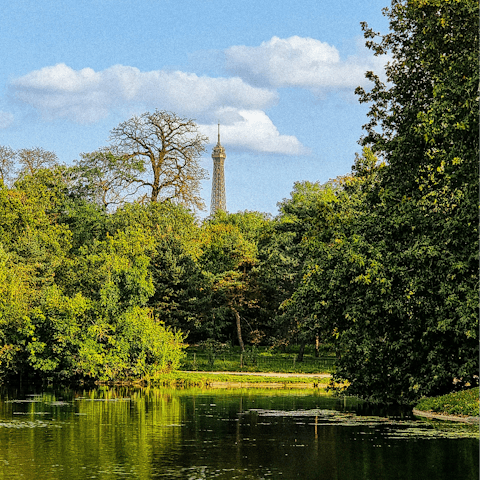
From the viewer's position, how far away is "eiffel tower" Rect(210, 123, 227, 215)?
109 meters

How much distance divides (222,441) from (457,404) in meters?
7.95

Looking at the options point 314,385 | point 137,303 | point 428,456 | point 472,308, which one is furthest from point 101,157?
point 428,456

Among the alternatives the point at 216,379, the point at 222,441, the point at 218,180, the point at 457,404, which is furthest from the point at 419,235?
the point at 218,180

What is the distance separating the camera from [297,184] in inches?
2496

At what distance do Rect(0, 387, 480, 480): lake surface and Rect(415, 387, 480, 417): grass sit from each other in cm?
81

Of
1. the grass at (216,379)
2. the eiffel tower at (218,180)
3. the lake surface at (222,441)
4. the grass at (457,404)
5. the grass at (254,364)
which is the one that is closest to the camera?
the lake surface at (222,441)

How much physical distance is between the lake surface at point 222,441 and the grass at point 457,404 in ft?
2.67

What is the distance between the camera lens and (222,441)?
1991 cm

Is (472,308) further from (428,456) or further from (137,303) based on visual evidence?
(137,303)

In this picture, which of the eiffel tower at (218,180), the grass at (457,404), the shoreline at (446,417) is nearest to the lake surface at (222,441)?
the shoreline at (446,417)

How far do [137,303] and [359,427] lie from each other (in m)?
19.6

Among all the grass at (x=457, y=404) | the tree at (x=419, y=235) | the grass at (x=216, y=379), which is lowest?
the grass at (x=216, y=379)

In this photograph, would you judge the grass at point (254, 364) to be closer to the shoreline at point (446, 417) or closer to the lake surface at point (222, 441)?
the lake surface at point (222, 441)

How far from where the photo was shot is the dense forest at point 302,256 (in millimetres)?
23281
